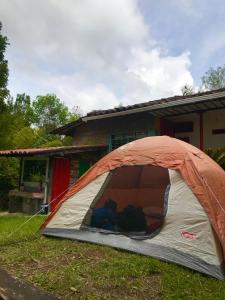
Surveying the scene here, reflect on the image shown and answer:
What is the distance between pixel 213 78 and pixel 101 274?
28.1 metres

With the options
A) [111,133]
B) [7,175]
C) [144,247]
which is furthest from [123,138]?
[144,247]

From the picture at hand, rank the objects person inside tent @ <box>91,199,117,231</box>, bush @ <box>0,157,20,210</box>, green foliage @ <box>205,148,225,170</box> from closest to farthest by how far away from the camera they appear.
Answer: person inside tent @ <box>91,199,117,231</box>, green foliage @ <box>205,148,225,170</box>, bush @ <box>0,157,20,210</box>

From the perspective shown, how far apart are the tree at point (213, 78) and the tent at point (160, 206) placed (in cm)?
2451

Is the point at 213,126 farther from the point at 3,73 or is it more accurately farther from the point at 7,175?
the point at 3,73

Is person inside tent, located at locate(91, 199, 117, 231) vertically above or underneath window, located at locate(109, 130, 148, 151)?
underneath

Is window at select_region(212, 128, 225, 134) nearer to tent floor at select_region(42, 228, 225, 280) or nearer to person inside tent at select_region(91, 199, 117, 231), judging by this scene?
person inside tent at select_region(91, 199, 117, 231)

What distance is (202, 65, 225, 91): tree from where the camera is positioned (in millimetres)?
29328

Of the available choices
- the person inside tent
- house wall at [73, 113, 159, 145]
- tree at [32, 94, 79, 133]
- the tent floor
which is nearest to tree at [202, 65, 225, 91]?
tree at [32, 94, 79, 133]

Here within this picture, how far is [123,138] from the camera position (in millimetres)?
12023

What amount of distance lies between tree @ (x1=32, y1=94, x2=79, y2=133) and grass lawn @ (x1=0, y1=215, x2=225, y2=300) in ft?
122

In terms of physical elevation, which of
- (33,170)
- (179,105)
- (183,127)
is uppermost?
(179,105)

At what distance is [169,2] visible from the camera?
7941 millimetres

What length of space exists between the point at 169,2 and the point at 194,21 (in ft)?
4.49

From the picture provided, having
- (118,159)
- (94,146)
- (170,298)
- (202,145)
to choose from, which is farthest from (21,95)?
(170,298)
